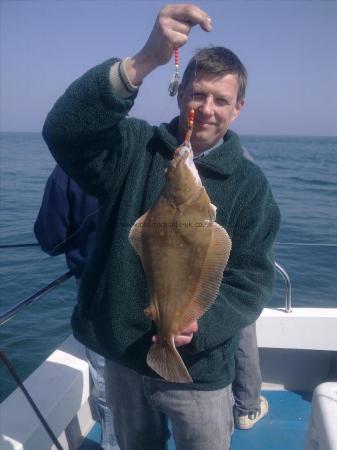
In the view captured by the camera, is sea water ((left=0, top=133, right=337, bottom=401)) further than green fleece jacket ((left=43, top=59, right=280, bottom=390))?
Yes

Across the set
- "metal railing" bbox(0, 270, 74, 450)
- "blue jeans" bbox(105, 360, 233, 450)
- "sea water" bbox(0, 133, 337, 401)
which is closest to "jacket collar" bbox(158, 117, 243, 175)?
"blue jeans" bbox(105, 360, 233, 450)

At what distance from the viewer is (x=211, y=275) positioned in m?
2.07

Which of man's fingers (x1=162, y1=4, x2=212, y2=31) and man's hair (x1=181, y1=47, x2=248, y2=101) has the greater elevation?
man's fingers (x1=162, y1=4, x2=212, y2=31)

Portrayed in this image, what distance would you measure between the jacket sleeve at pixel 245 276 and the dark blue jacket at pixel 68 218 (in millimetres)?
1144

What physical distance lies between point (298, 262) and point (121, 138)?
9746 mm

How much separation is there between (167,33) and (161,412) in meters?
2.10

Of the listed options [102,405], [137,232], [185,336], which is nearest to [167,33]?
[137,232]

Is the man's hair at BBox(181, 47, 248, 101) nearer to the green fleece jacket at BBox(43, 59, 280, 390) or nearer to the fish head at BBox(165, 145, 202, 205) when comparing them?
the green fleece jacket at BBox(43, 59, 280, 390)

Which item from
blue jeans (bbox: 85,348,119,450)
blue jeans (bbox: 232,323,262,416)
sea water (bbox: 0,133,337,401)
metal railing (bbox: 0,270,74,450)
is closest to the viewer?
metal railing (bbox: 0,270,74,450)

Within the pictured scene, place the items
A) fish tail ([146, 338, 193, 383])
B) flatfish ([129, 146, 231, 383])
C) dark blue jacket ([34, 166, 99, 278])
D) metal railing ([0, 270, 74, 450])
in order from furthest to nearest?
1. dark blue jacket ([34, 166, 99, 278])
2. metal railing ([0, 270, 74, 450])
3. fish tail ([146, 338, 193, 383])
4. flatfish ([129, 146, 231, 383])

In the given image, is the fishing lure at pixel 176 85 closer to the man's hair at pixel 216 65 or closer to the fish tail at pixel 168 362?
the man's hair at pixel 216 65

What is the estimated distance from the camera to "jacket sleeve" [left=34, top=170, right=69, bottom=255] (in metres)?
3.20

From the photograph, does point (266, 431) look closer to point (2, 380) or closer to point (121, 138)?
point (121, 138)

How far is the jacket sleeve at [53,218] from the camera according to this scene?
3.20 metres
